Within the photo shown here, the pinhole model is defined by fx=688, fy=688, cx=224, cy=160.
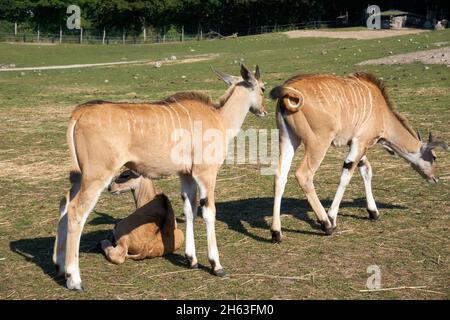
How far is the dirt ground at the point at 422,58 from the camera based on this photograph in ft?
70.8

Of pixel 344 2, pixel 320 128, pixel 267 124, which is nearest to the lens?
pixel 320 128

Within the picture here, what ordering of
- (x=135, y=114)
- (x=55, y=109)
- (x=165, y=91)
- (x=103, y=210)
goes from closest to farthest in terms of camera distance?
1. (x=135, y=114)
2. (x=103, y=210)
3. (x=55, y=109)
4. (x=165, y=91)

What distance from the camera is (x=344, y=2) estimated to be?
6153 centimetres

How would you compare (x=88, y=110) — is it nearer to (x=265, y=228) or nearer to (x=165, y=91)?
(x=265, y=228)

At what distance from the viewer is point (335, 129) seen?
7035mm

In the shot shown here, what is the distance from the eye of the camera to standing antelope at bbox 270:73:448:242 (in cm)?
694

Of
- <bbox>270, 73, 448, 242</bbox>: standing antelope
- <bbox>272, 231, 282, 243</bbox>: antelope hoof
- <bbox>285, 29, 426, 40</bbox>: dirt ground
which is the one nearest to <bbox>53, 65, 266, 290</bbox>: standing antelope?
<bbox>270, 73, 448, 242</bbox>: standing antelope

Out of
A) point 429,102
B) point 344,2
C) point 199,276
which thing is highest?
point 344,2

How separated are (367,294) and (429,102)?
34.1ft

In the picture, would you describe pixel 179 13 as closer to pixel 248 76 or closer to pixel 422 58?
pixel 422 58

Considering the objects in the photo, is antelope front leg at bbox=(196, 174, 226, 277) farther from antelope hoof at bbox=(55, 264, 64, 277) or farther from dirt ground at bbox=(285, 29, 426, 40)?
dirt ground at bbox=(285, 29, 426, 40)

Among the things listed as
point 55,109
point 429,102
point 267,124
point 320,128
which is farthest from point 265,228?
point 55,109

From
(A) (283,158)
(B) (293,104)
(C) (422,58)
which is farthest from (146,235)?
(C) (422,58)

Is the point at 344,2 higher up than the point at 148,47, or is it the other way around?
the point at 344,2
